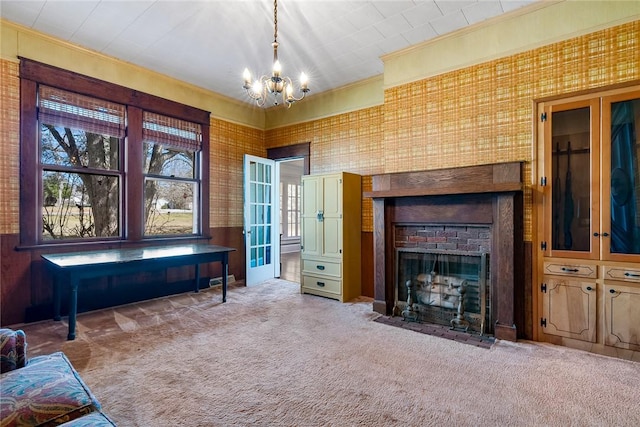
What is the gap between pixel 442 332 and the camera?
3.29 metres

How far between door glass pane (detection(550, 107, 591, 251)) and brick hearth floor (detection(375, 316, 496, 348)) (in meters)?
1.17

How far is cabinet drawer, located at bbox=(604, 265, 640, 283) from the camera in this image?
8.77ft

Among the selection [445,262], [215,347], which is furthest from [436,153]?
[215,347]

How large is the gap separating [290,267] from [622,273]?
5.75 meters

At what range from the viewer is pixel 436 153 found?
3695 mm

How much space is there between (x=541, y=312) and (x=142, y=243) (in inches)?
197

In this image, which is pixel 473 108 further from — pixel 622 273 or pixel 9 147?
pixel 9 147

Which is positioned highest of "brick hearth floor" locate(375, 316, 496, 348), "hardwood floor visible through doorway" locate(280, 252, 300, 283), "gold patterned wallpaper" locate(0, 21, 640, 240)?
"gold patterned wallpaper" locate(0, 21, 640, 240)

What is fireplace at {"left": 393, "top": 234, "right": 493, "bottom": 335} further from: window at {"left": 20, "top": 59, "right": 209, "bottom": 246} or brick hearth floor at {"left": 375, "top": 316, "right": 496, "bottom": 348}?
window at {"left": 20, "top": 59, "right": 209, "bottom": 246}

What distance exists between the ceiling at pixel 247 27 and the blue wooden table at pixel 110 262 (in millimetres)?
2570

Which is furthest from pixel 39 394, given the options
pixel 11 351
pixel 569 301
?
pixel 569 301

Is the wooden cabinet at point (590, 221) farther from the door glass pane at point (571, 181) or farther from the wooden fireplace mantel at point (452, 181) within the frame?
the wooden fireplace mantel at point (452, 181)

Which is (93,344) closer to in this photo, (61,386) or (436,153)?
(61,386)

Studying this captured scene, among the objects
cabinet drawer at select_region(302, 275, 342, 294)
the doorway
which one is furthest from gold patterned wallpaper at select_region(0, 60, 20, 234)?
the doorway
